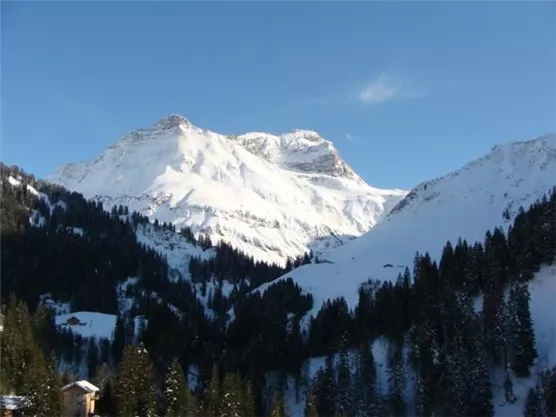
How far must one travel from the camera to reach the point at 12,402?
82750mm

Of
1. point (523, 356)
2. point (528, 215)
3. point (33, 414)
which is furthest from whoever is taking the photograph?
point (528, 215)

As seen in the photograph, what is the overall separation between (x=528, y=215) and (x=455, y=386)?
73.8 meters

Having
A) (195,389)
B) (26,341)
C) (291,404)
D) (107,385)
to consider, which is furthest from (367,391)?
(26,341)

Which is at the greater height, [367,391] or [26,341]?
[26,341]

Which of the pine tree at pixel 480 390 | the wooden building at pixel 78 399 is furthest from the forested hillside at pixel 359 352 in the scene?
the wooden building at pixel 78 399

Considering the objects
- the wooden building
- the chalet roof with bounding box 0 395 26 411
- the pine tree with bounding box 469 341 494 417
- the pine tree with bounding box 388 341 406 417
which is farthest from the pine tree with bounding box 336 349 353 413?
the chalet roof with bounding box 0 395 26 411

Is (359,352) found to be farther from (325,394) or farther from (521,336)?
(521,336)

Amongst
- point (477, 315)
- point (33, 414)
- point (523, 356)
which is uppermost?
point (477, 315)

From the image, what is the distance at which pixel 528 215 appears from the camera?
166 meters

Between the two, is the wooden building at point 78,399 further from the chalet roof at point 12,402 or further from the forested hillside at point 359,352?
the chalet roof at point 12,402

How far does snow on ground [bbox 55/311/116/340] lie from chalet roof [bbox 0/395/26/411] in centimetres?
8988

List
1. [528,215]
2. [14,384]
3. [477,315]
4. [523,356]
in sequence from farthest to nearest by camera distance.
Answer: [528,215]
[477,315]
[523,356]
[14,384]

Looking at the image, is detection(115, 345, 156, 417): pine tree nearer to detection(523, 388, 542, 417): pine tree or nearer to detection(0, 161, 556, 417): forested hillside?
detection(0, 161, 556, 417): forested hillside

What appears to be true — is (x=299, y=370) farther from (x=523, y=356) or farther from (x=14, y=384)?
(x=14, y=384)
